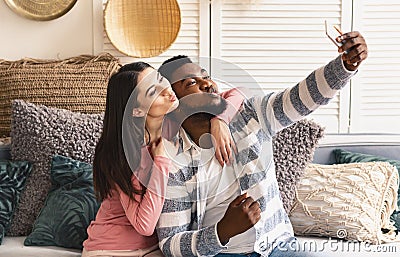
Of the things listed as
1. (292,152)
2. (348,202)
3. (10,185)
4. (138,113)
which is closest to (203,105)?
(138,113)

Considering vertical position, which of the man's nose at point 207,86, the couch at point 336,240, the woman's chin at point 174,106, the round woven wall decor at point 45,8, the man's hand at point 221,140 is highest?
the round woven wall decor at point 45,8

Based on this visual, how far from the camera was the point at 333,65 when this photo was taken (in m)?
1.86

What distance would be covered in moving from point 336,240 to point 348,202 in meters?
0.14

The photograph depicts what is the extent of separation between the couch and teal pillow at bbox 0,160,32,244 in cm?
8

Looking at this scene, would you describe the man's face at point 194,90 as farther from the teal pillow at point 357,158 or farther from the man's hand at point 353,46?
the teal pillow at point 357,158

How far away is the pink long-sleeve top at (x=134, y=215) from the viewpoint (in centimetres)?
191

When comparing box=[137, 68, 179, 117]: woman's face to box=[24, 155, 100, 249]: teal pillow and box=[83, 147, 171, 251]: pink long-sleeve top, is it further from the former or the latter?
box=[24, 155, 100, 249]: teal pillow

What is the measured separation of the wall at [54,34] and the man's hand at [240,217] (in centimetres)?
139

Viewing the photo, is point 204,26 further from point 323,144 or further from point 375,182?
point 375,182

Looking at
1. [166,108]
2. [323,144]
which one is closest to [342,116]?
[323,144]

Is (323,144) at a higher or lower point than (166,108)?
lower

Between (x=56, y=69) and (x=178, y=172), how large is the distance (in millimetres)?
1037

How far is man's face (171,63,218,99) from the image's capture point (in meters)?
1.90

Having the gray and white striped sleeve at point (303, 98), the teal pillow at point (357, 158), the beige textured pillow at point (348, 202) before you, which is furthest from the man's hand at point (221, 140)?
the teal pillow at point (357, 158)
